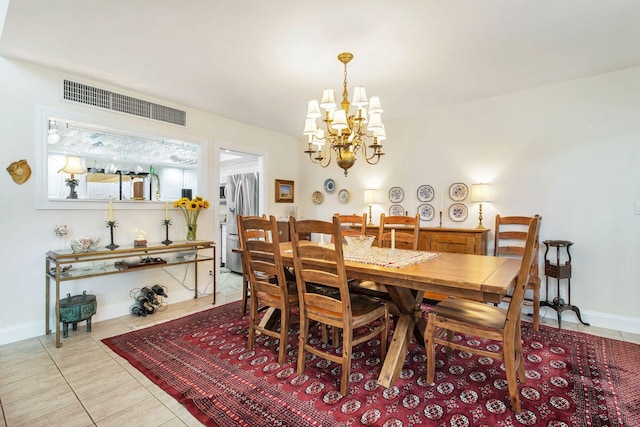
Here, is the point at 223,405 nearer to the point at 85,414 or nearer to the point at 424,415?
the point at 85,414

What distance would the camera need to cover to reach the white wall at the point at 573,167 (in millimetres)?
2998

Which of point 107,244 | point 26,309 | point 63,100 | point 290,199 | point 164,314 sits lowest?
point 164,314

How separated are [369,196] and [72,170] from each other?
359 centimetres

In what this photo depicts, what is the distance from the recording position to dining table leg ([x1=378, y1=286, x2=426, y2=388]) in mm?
2020

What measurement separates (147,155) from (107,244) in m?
1.24

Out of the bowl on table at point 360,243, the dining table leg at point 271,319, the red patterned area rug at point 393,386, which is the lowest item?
the red patterned area rug at point 393,386

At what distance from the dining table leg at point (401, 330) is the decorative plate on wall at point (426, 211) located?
1.96 metres

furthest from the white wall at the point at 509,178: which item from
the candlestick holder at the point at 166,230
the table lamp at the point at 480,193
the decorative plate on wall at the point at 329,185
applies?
the decorative plate on wall at the point at 329,185

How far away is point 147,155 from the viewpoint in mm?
3906

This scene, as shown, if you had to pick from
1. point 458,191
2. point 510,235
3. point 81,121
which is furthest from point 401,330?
point 81,121

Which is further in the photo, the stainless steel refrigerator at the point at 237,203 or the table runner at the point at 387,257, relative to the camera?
the stainless steel refrigerator at the point at 237,203

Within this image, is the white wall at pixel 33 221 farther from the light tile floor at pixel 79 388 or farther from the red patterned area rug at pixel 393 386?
the red patterned area rug at pixel 393 386

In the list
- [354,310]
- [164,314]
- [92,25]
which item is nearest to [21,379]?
[164,314]

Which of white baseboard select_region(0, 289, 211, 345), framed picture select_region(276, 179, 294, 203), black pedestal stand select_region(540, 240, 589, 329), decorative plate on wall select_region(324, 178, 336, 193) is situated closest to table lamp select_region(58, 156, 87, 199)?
white baseboard select_region(0, 289, 211, 345)
